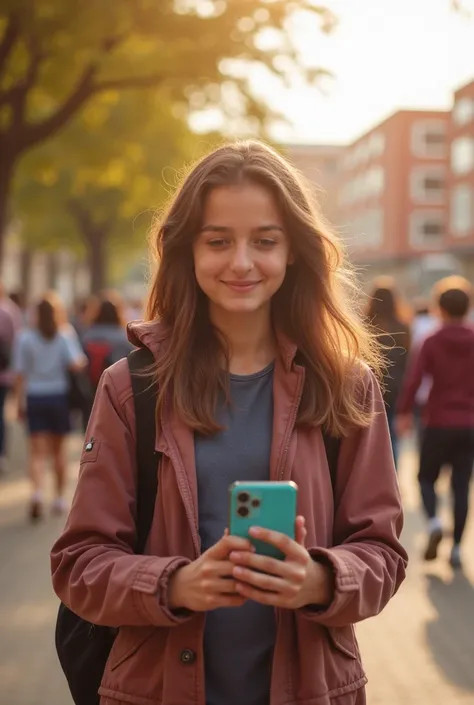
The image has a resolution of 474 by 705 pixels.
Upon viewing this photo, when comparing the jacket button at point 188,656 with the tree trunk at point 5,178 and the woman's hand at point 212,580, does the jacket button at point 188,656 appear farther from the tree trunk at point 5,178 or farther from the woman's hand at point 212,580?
the tree trunk at point 5,178

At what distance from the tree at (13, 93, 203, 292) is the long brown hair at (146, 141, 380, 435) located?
85 centimetres

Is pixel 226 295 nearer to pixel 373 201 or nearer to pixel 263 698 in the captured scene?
pixel 263 698

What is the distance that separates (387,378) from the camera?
363 inches

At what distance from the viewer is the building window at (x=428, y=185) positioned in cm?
7144

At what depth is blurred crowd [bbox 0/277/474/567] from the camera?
8.41 metres

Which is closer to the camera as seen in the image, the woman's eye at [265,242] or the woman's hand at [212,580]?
the woman's hand at [212,580]

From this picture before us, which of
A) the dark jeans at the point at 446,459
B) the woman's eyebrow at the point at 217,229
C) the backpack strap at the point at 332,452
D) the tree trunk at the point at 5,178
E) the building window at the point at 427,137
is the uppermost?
the building window at the point at 427,137

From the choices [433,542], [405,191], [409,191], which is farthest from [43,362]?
[405,191]

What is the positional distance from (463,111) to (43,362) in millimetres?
50495

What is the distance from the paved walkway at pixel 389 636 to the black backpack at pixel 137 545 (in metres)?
2.56

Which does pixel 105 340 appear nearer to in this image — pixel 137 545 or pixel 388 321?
pixel 388 321

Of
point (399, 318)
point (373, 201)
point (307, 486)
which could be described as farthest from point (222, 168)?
point (373, 201)

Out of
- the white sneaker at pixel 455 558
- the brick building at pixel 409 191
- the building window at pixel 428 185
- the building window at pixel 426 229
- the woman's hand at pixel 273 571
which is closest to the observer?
the woman's hand at pixel 273 571

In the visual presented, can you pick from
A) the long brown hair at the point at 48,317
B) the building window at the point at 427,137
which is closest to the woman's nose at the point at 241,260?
the long brown hair at the point at 48,317
